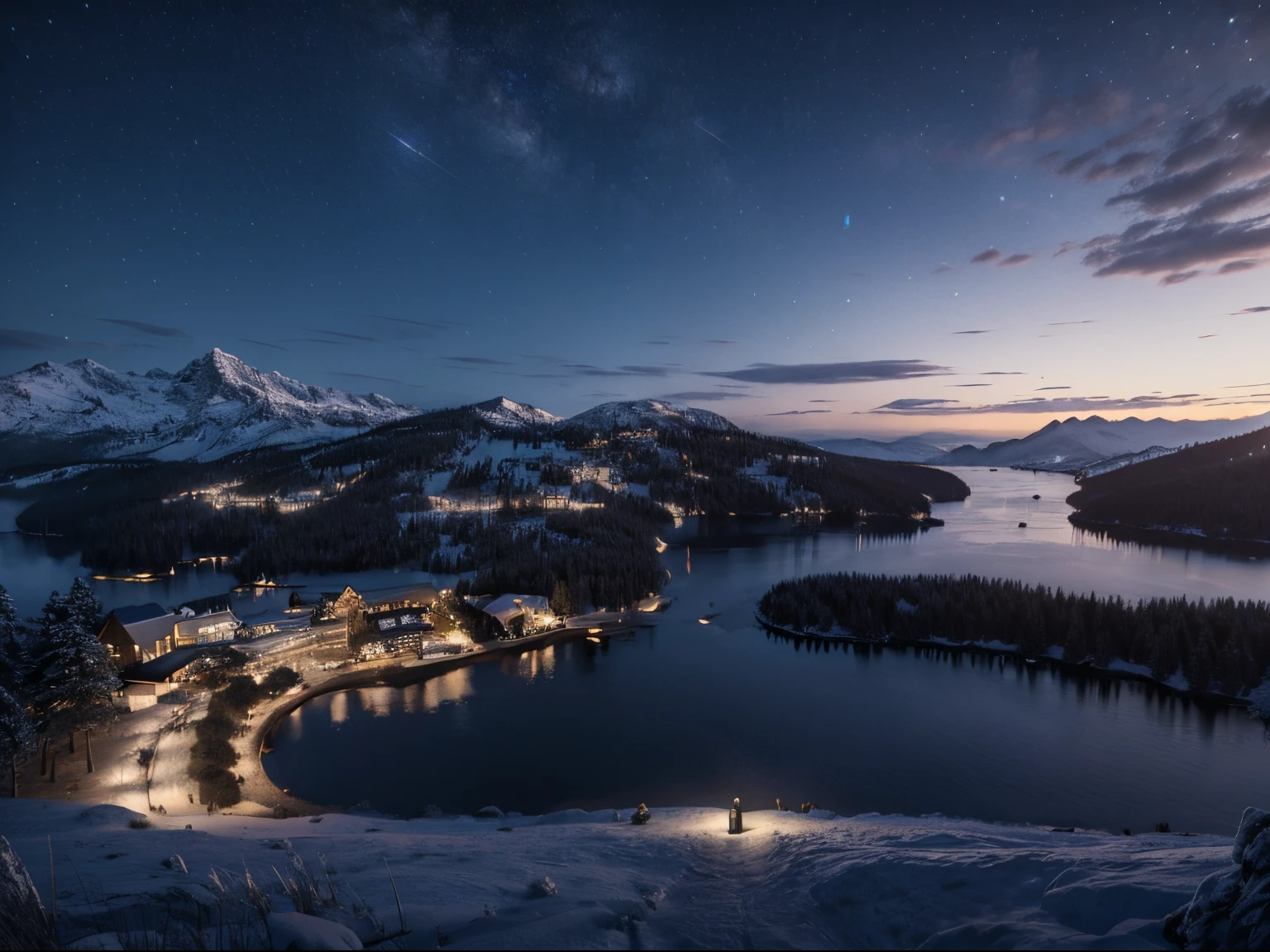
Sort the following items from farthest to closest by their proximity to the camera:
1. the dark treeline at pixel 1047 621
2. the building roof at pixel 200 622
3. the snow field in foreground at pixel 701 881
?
the building roof at pixel 200 622 < the dark treeline at pixel 1047 621 < the snow field in foreground at pixel 701 881

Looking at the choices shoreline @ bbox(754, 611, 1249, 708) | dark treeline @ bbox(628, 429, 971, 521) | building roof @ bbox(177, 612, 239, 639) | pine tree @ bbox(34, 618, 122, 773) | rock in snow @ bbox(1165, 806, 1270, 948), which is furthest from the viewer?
dark treeline @ bbox(628, 429, 971, 521)

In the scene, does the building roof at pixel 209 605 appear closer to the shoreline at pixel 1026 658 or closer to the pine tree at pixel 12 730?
the pine tree at pixel 12 730

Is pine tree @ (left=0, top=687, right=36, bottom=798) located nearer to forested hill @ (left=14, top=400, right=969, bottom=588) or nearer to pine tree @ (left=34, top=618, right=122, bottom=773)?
pine tree @ (left=34, top=618, right=122, bottom=773)

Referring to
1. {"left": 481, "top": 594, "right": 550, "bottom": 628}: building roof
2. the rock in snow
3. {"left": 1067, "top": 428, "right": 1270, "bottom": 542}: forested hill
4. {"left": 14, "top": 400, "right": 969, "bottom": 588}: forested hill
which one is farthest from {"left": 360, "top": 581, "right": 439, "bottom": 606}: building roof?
{"left": 1067, "top": 428, "right": 1270, "bottom": 542}: forested hill

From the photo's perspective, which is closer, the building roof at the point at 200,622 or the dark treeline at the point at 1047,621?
the dark treeline at the point at 1047,621

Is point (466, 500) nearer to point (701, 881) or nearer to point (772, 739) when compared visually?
point (772, 739)

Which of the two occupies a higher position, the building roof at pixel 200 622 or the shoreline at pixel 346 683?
the building roof at pixel 200 622

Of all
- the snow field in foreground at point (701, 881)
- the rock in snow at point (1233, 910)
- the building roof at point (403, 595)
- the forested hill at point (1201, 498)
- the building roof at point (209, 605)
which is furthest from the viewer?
the forested hill at point (1201, 498)

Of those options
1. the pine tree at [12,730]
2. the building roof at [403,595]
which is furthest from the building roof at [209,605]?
the pine tree at [12,730]
